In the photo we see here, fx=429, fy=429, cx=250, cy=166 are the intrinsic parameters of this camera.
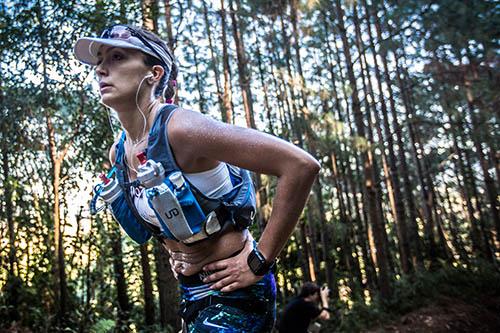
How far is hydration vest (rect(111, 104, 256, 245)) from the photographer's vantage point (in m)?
1.63

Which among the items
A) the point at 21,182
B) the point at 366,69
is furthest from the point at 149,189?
the point at 366,69

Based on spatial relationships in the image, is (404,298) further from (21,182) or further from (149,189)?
(149,189)

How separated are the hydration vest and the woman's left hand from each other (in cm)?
13

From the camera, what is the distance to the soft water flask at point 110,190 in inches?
75.7

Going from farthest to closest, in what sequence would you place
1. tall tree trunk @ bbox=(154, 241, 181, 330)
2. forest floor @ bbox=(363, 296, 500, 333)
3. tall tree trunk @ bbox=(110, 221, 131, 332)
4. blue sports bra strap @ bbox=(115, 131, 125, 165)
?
forest floor @ bbox=(363, 296, 500, 333) < tall tree trunk @ bbox=(110, 221, 131, 332) < tall tree trunk @ bbox=(154, 241, 181, 330) < blue sports bra strap @ bbox=(115, 131, 125, 165)

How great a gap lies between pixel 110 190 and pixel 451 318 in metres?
10.3

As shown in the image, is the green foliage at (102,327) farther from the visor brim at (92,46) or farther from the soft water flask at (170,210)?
the soft water flask at (170,210)

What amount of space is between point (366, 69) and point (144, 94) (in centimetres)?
1646

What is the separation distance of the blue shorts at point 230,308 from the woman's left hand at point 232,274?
5 cm

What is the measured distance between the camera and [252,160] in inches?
62.9

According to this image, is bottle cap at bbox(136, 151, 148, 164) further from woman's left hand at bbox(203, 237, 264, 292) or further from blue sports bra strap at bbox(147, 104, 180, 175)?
woman's left hand at bbox(203, 237, 264, 292)

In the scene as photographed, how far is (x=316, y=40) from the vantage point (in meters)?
19.5

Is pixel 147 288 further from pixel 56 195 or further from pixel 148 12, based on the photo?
pixel 148 12

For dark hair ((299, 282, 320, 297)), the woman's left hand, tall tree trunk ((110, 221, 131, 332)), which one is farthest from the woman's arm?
tall tree trunk ((110, 221, 131, 332))
